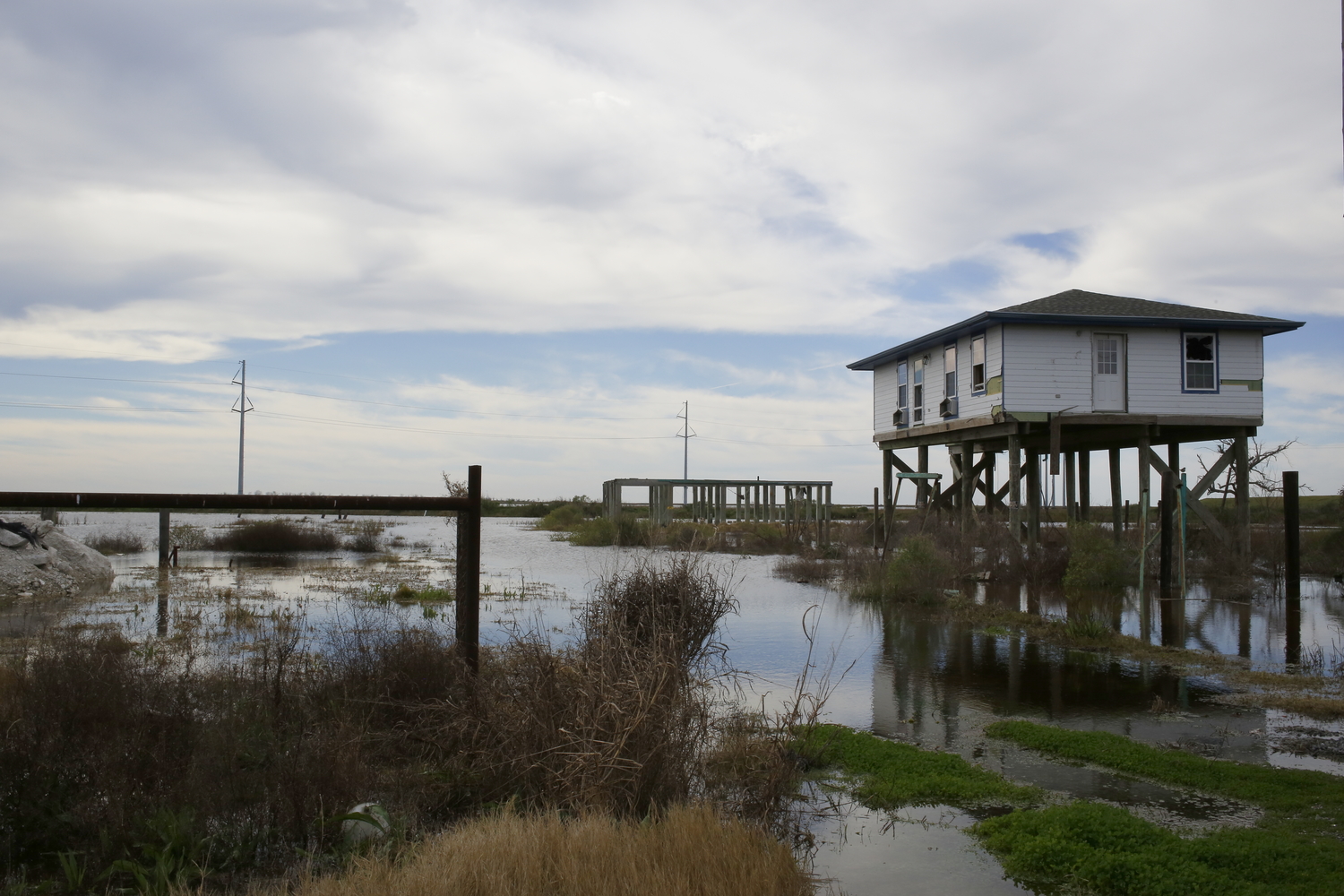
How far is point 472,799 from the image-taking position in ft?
19.2

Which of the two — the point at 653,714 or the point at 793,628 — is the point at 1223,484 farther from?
the point at 653,714

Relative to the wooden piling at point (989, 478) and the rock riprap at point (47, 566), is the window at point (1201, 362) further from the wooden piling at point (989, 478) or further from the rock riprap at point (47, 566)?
the rock riprap at point (47, 566)

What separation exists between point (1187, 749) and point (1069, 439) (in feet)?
68.2

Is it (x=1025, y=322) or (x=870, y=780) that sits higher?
(x=1025, y=322)

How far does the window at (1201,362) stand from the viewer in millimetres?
23312

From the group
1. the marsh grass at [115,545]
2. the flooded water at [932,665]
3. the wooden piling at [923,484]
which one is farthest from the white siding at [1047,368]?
the marsh grass at [115,545]

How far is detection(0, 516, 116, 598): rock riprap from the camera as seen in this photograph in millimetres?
16984

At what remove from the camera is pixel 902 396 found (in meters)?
28.8

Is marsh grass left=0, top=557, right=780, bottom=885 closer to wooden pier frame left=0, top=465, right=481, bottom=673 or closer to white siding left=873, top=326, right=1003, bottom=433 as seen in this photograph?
wooden pier frame left=0, top=465, right=481, bottom=673

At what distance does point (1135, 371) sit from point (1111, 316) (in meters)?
1.59

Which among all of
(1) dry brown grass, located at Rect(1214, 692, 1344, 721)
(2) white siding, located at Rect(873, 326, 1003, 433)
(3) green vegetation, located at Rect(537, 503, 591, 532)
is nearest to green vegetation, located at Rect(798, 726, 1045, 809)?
(1) dry brown grass, located at Rect(1214, 692, 1344, 721)

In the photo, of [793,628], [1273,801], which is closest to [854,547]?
[793,628]

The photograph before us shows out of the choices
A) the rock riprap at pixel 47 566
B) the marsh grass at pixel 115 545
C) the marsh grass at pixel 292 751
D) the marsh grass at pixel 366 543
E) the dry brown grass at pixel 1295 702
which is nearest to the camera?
the marsh grass at pixel 292 751

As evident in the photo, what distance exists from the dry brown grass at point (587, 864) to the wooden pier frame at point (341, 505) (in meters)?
2.19
